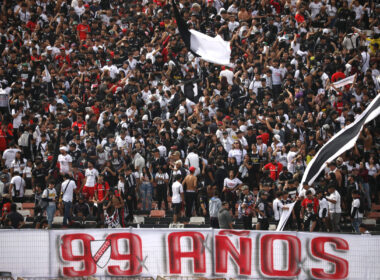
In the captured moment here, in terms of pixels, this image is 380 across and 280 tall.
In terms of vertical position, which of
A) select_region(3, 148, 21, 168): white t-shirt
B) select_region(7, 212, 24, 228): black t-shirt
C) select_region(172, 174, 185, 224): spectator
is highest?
select_region(3, 148, 21, 168): white t-shirt

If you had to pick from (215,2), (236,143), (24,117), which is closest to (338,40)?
(215,2)

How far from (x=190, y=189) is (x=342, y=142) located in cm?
683

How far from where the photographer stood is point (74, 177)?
19266 mm

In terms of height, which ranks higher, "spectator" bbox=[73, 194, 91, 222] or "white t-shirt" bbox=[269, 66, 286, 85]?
"white t-shirt" bbox=[269, 66, 286, 85]

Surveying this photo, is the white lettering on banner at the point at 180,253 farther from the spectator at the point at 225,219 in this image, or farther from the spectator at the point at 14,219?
the spectator at the point at 14,219

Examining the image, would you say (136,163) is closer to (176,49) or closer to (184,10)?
(176,49)

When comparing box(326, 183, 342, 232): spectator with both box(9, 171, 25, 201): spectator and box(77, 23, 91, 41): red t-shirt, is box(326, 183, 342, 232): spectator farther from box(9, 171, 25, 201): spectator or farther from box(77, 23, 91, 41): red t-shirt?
box(77, 23, 91, 41): red t-shirt

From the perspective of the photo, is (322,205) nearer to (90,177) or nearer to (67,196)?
(90,177)

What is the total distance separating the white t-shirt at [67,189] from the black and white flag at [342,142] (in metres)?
8.14

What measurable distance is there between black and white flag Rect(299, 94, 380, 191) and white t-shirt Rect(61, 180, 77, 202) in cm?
814

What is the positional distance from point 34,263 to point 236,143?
679 cm

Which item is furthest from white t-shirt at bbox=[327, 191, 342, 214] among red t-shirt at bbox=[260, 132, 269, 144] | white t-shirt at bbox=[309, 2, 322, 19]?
white t-shirt at bbox=[309, 2, 322, 19]

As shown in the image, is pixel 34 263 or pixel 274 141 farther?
pixel 274 141

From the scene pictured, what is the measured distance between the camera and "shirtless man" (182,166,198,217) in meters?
17.9
